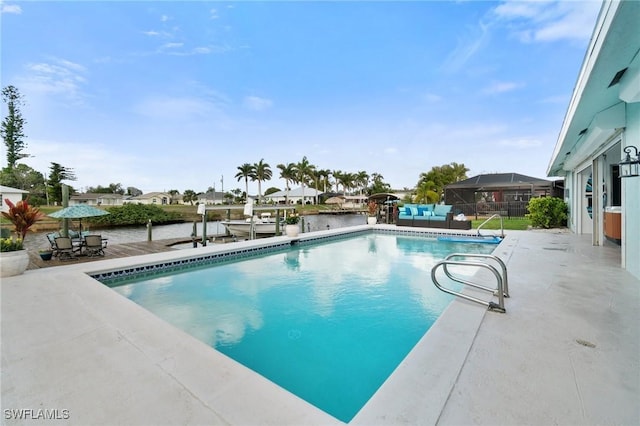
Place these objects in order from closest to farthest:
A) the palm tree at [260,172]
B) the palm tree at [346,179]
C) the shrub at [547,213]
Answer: the shrub at [547,213] → the palm tree at [260,172] → the palm tree at [346,179]

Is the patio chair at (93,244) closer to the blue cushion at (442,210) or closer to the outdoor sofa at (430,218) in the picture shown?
the outdoor sofa at (430,218)

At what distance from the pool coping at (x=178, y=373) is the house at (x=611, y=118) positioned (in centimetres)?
302

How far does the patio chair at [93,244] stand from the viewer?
7486mm

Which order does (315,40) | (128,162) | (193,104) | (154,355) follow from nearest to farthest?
(154,355), (315,40), (193,104), (128,162)

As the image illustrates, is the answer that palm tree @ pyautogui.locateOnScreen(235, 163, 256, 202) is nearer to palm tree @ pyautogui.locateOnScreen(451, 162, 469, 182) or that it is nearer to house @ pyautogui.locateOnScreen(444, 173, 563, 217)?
palm tree @ pyautogui.locateOnScreen(451, 162, 469, 182)

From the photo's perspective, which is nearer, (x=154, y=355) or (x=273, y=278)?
(x=154, y=355)

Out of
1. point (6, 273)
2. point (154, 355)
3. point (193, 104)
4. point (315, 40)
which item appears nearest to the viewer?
point (154, 355)

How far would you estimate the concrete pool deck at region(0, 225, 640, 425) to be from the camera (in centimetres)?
180

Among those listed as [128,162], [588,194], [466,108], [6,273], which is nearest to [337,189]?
[128,162]

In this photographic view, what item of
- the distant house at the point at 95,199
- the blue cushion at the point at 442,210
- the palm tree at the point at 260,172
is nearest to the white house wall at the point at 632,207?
the blue cushion at the point at 442,210

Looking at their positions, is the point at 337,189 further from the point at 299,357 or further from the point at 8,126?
the point at 299,357

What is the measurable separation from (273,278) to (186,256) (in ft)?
8.57

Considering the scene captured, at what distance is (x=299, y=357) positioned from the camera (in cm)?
335

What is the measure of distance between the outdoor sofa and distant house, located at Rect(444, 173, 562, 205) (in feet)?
24.0
